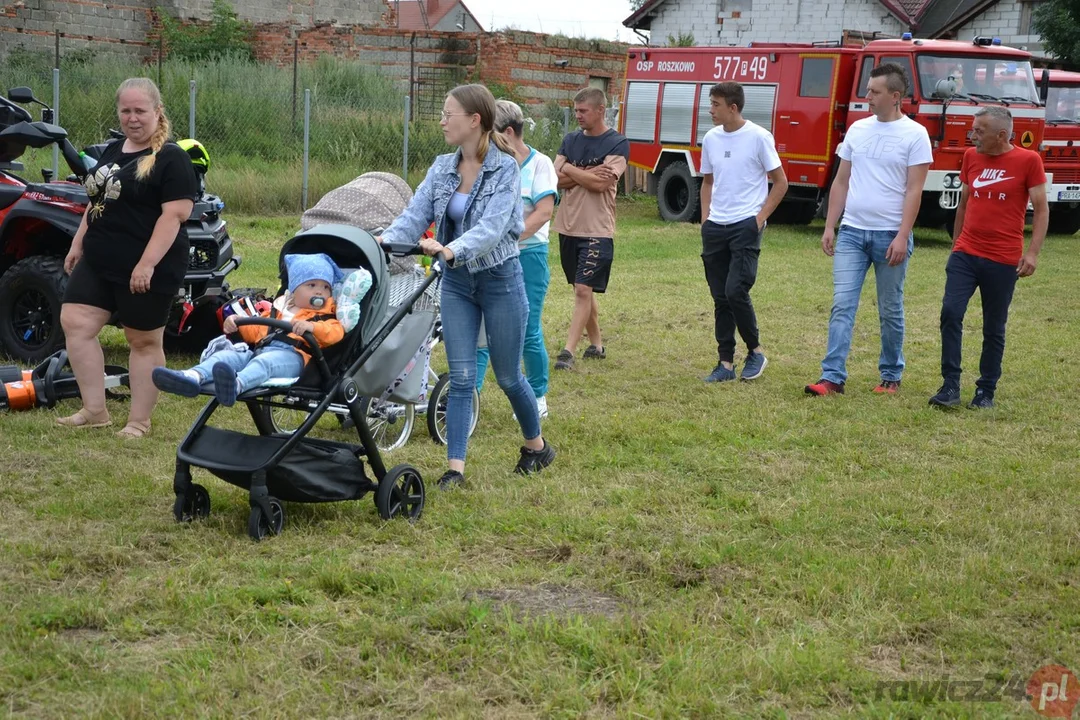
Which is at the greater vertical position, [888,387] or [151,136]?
[151,136]

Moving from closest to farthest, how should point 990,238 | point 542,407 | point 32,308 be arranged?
point 542,407 → point 990,238 → point 32,308

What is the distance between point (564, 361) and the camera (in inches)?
338

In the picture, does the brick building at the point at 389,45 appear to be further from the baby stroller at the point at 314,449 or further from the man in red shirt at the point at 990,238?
the baby stroller at the point at 314,449

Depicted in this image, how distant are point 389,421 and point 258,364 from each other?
155cm

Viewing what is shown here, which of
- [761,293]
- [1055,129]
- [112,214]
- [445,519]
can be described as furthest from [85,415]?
[1055,129]

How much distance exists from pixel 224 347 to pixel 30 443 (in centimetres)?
192

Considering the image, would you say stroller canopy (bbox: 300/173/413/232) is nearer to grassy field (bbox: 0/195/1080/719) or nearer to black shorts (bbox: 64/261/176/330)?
black shorts (bbox: 64/261/176/330)

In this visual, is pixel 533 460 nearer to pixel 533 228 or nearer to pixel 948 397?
pixel 533 228

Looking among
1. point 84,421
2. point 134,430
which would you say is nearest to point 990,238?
point 134,430

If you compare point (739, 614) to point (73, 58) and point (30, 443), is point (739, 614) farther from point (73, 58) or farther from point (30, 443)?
point (73, 58)

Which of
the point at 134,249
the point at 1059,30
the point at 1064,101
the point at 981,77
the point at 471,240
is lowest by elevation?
the point at 134,249

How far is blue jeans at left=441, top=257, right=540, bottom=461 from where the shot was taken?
5.43m

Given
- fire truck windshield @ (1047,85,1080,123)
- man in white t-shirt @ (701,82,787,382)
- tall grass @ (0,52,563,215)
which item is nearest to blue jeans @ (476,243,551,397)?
man in white t-shirt @ (701,82,787,382)

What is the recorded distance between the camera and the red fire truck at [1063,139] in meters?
18.3
